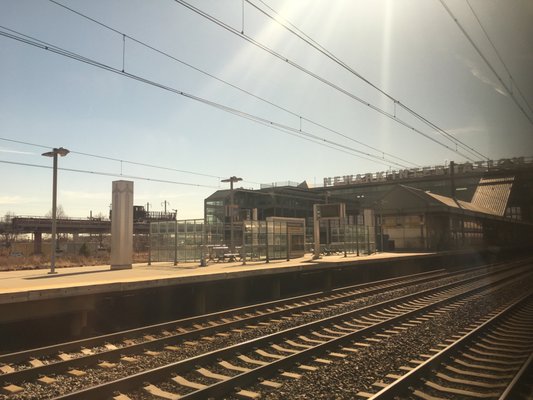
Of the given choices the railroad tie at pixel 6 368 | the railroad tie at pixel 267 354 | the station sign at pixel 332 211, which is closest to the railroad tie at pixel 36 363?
the railroad tie at pixel 6 368

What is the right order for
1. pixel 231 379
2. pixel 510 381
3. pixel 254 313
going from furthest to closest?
pixel 254 313 → pixel 510 381 → pixel 231 379

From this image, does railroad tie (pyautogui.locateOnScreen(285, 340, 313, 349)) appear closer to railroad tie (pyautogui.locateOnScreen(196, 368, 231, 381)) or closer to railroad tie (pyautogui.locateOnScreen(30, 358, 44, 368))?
railroad tie (pyautogui.locateOnScreen(196, 368, 231, 381))

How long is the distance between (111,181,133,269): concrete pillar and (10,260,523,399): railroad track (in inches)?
440

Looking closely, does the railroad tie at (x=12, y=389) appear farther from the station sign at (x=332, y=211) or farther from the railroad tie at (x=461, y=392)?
the station sign at (x=332, y=211)

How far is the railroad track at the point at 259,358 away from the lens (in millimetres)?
6375

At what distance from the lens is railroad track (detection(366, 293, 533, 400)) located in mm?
6375

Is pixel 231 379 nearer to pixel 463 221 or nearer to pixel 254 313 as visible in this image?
pixel 254 313

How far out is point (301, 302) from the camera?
51.1ft

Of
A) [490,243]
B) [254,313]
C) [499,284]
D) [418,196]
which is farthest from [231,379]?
[490,243]

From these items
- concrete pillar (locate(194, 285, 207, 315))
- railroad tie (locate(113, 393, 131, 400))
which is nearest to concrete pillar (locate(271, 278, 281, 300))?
concrete pillar (locate(194, 285, 207, 315))

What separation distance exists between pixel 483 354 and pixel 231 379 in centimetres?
518

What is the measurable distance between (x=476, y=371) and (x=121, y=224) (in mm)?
15497

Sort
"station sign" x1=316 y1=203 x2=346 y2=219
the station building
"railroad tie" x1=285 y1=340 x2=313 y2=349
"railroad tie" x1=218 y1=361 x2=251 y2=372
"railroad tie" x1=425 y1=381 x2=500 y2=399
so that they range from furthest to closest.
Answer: the station building
"station sign" x1=316 y1=203 x2=346 y2=219
"railroad tie" x1=285 y1=340 x2=313 y2=349
"railroad tie" x1=218 y1=361 x2=251 y2=372
"railroad tie" x1=425 y1=381 x2=500 y2=399

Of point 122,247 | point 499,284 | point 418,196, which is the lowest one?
point 499,284
